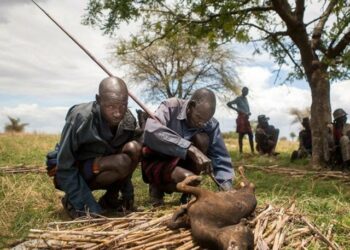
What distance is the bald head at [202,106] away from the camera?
3.91 metres

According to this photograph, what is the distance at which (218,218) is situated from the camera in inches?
105

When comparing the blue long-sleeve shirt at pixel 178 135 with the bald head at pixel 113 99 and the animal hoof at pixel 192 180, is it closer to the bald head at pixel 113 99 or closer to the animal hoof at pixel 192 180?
the bald head at pixel 113 99

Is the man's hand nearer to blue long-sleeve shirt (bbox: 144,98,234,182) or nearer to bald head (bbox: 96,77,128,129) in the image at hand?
blue long-sleeve shirt (bbox: 144,98,234,182)

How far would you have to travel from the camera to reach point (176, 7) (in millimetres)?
9742

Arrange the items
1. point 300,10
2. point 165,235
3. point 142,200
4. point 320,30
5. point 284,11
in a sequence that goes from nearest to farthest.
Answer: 1. point 165,235
2. point 142,200
3. point 284,11
4. point 300,10
5. point 320,30

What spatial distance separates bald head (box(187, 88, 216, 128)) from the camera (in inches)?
154

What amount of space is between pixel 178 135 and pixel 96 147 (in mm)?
686

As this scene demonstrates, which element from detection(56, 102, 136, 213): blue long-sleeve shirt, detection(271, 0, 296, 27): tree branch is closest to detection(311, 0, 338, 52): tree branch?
detection(271, 0, 296, 27): tree branch

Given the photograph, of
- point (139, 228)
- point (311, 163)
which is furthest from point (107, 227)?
point (311, 163)

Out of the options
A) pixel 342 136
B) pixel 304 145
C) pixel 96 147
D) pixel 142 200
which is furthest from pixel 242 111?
pixel 96 147

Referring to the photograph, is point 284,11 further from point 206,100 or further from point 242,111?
point 206,100

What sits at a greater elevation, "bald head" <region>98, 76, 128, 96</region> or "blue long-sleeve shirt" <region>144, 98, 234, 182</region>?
"bald head" <region>98, 76, 128, 96</region>

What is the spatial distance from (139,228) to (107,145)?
1260mm

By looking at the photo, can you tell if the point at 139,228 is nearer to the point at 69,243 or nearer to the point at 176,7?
the point at 69,243
